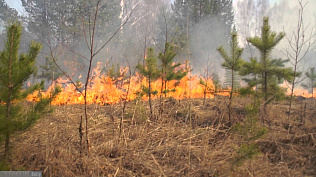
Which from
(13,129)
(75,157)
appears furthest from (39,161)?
(13,129)

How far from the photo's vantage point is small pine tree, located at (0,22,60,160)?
2330 millimetres

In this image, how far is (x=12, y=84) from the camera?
2420 mm

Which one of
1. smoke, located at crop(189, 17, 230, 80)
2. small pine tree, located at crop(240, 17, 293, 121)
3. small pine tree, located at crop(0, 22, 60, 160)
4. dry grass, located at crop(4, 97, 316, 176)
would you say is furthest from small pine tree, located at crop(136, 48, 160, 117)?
smoke, located at crop(189, 17, 230, 80)

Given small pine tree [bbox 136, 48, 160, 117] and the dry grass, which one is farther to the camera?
small pine tree [bbox 136, 48, 160, 117]

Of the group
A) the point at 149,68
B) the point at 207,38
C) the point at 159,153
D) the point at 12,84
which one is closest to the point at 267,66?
the point at 149,68

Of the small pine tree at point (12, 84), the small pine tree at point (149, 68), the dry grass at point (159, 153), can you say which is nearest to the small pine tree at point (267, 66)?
the dry grass at point (159, 153)

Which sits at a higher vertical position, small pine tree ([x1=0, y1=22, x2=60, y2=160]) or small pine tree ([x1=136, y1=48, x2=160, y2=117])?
small pine tree ([x1=136, y1=48, x2=160, y2=117])

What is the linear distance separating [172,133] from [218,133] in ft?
3.11

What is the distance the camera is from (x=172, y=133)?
12.2 ft

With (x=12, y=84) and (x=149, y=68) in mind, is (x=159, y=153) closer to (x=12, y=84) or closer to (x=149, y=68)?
(x=12, y=84)

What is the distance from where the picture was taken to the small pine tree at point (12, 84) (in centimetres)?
233

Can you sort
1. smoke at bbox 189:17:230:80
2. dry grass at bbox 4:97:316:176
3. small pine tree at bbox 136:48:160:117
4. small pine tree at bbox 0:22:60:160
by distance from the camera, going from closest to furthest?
small pine tree at bbox 0:22:60:160 → dry grass at bbox 4:97:316:176 → small pine tree at bbox 136:48:160:117 → smoke at bbox 189:17:230:80

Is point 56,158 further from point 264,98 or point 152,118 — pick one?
point 264,98

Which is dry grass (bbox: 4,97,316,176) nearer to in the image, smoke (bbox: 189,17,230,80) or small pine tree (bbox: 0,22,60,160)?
small pine tree (bbox: 0,22,60,160)
